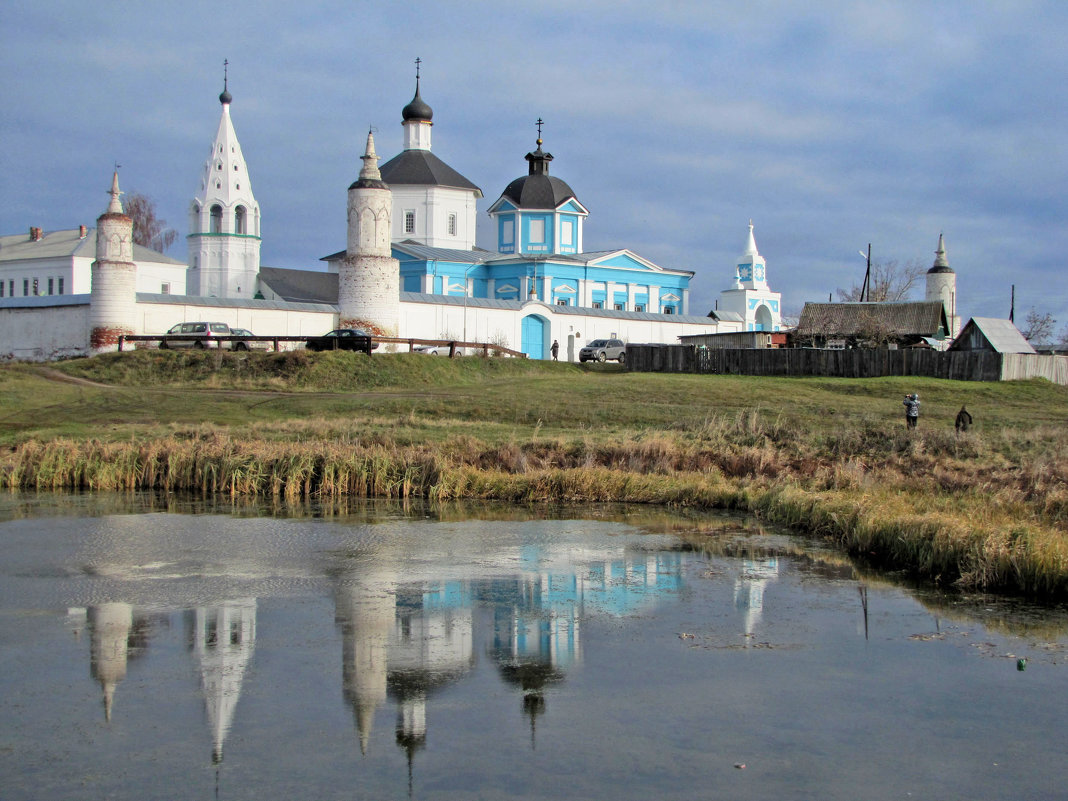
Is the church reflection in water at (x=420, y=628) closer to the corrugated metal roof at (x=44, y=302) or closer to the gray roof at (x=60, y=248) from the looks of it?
the corrugated metal roof at (x=44, y=302)

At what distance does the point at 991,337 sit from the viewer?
44.7 m

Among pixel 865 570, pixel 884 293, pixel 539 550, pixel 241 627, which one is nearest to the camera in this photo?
pixel 241 627

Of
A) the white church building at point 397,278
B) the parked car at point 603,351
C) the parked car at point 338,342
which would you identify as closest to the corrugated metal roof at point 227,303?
the white church building at point 397,278

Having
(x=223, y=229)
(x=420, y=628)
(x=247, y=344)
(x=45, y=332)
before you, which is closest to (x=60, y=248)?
(x=223, y=229)

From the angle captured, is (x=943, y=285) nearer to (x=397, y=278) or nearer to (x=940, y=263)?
(x=940, y=263)

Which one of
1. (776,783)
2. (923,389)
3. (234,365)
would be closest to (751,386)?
(923,389)

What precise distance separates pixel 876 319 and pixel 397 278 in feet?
67.4

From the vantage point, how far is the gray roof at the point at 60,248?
204ft

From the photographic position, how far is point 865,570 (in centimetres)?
1314

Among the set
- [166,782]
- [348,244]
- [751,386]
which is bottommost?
[166,782]

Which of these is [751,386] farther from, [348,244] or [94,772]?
[94,772]

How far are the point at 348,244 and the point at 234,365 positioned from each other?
9185mm

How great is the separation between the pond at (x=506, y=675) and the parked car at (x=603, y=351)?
33.4 m

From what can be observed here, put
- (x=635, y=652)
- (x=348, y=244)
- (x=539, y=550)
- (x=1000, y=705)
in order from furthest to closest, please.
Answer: (x=348, y=244)
(x=539, y=550)
(x=635, y=652)
(x=1000, y=705)
